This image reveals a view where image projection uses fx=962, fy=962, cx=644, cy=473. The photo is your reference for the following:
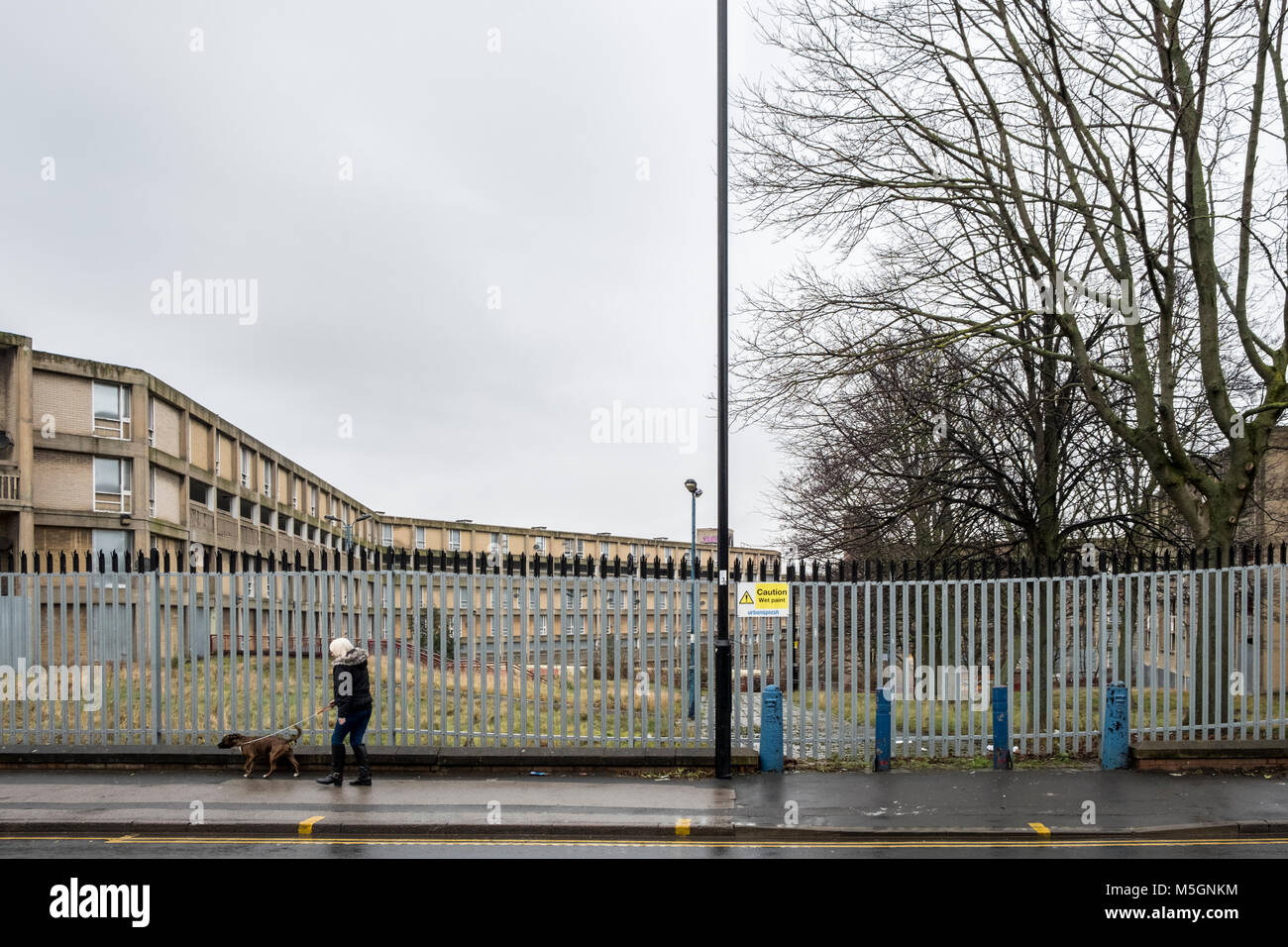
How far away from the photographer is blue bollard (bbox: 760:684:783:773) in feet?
36.7

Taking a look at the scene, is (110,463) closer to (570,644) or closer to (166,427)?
(166,427)

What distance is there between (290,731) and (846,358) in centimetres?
954

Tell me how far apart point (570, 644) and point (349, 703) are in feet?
9.04

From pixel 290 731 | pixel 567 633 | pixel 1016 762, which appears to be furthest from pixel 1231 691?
pixel 290 731

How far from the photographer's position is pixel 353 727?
10609 mm

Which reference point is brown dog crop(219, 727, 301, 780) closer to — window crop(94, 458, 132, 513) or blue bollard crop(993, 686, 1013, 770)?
blue bollard crop(993, 686, 1013, 770)

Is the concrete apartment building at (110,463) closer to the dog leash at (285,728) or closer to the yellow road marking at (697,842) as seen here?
the dog leash at (285,728)

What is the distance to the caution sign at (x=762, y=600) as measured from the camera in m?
11.4

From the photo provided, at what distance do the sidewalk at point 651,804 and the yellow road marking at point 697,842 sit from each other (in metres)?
0.11

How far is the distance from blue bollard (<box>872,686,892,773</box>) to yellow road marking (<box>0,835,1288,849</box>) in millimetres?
2647
